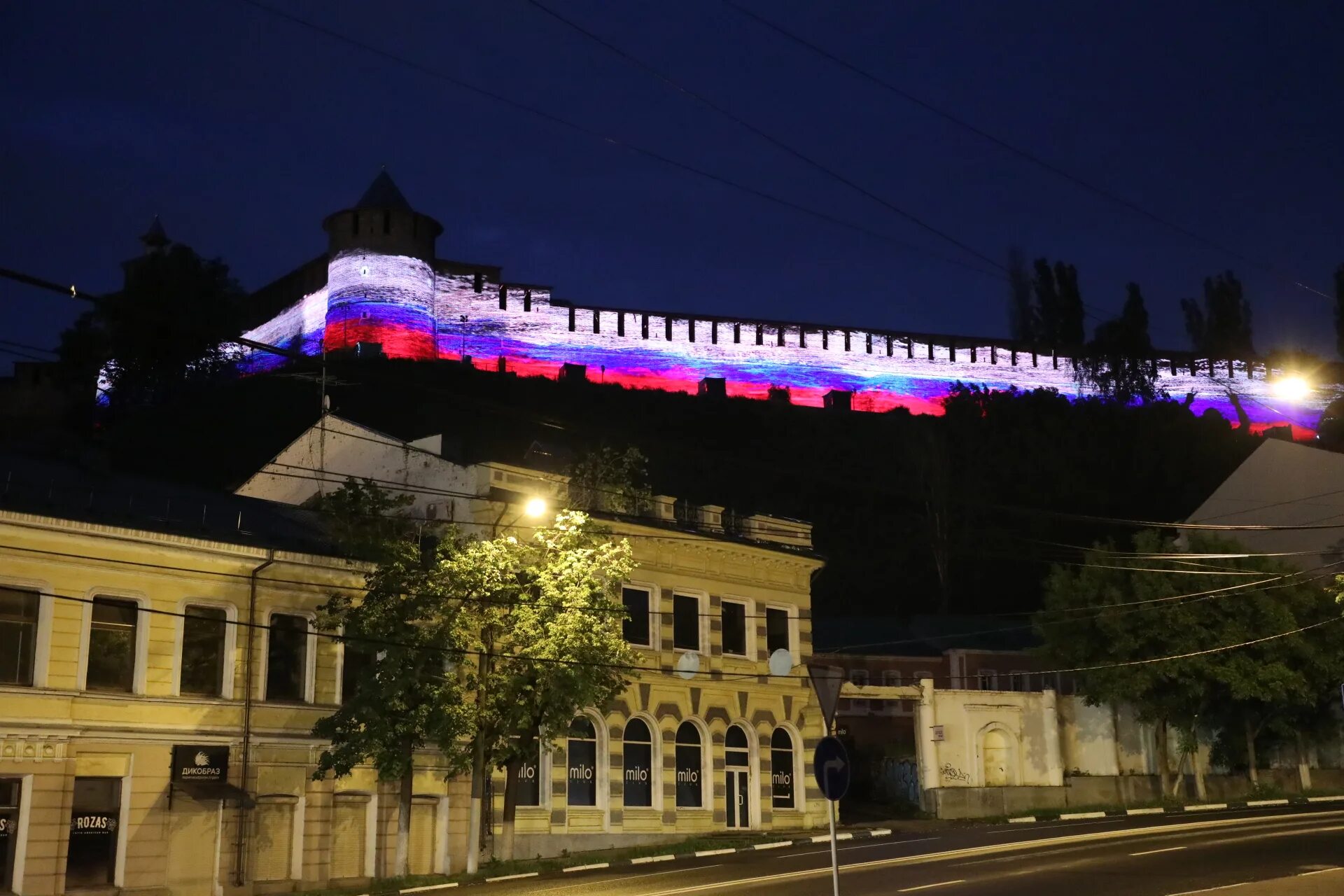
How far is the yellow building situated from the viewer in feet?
84.6

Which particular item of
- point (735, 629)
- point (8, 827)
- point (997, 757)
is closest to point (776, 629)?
point (735, 629)

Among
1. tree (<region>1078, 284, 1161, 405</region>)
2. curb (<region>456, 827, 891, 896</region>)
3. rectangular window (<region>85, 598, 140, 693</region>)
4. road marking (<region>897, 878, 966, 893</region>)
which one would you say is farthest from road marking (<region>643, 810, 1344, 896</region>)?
tree (<region>1078, 284, 1161, 405</region>)

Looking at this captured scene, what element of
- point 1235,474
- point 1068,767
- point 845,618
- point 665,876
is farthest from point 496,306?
point 665,876

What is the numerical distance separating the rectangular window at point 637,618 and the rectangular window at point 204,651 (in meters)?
10.4

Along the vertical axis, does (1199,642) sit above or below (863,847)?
above

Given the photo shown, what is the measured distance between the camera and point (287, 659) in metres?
29.6

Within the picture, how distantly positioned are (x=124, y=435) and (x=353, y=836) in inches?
2521

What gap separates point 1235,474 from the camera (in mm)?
58625

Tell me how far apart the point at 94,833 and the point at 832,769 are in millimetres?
16735

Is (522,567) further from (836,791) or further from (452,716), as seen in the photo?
(836,791)

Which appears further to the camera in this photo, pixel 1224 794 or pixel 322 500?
pixel 1224 794

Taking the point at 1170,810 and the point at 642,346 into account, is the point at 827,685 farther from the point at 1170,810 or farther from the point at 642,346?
the point at 642,346

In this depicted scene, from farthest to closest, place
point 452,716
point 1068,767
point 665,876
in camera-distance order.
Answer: point 1068,767
point 452,716
point 665,876

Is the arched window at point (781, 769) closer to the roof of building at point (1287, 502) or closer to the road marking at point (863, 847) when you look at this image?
the road marking at point (863, 847)
